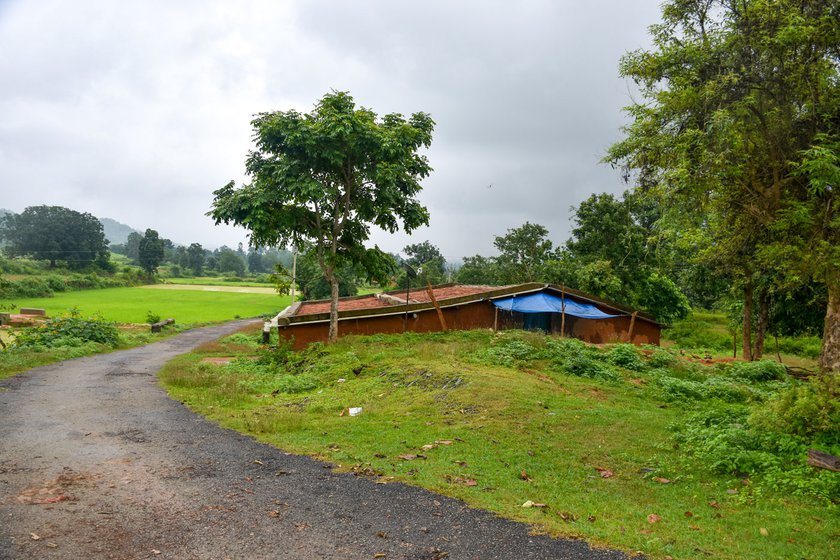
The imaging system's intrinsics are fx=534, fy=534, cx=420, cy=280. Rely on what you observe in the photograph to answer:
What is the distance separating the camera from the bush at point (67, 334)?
24.0 m

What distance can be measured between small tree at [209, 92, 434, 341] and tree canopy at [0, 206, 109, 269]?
3438 inches

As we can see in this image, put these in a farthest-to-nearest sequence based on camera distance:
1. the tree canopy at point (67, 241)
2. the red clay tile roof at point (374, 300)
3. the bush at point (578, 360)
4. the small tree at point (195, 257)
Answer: the small tree at point (195, 257) < the tree canopy at point (67, 241) < the red clay tile roof at point (374, 300) < the bush at point (578, 360)

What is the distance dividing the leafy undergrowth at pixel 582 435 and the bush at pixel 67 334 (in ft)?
38.5

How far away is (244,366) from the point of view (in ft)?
65.4

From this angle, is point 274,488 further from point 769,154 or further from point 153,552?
point 769,154

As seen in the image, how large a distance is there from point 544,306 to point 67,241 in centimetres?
9966

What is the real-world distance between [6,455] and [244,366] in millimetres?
11789

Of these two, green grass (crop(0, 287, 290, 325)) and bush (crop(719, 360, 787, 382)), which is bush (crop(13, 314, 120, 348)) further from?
bush (crop(719, 360, 787, 382))

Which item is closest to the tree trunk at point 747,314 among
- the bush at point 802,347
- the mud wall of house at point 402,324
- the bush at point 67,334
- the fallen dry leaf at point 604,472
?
the bush at point 802,347

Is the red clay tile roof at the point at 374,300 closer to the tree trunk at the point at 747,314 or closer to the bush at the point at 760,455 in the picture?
the tree trunk at the point at 747,314

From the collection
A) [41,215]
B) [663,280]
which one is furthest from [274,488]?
[41,215]

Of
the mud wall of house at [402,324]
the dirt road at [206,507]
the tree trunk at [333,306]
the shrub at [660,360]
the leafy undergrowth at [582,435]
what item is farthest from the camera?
the mud wall of house at [402,324]

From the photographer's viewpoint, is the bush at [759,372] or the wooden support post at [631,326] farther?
the wooden support post at [631,326]

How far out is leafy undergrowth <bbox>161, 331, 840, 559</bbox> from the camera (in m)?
6.12
